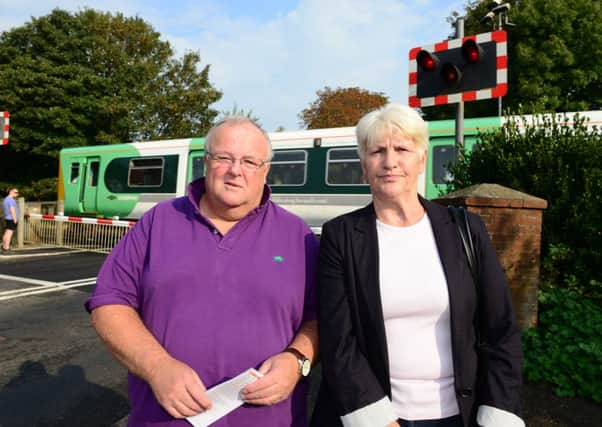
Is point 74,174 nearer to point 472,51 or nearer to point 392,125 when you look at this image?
point 472,51

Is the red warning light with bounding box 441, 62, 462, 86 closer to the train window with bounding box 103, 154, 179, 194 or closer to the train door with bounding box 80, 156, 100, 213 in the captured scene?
the train window with bounding box 103, 154, 179, 194

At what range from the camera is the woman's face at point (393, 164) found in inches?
70.6

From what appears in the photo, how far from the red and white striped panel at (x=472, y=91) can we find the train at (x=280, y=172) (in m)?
3.33

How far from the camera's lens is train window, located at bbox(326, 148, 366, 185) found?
11.2m

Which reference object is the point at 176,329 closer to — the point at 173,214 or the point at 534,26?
the point at 173,214

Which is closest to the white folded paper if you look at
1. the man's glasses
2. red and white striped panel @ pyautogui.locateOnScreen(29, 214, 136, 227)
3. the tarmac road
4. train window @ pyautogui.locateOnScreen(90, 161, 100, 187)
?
the man's glasses

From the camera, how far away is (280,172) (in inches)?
481

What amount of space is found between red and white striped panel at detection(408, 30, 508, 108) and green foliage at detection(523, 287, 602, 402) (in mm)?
2156

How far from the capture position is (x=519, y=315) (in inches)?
163

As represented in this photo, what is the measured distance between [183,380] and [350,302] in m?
0.64

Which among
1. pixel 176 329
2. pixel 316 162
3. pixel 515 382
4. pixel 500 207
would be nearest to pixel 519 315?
pixel 500 207

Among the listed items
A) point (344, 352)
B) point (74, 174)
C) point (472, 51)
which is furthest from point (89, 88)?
point (344, 352)

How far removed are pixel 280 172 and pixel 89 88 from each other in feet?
52.7

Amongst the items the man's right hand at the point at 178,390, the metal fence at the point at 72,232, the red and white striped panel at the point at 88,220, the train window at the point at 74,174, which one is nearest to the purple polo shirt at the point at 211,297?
the man's right hand at the point at 178,390
